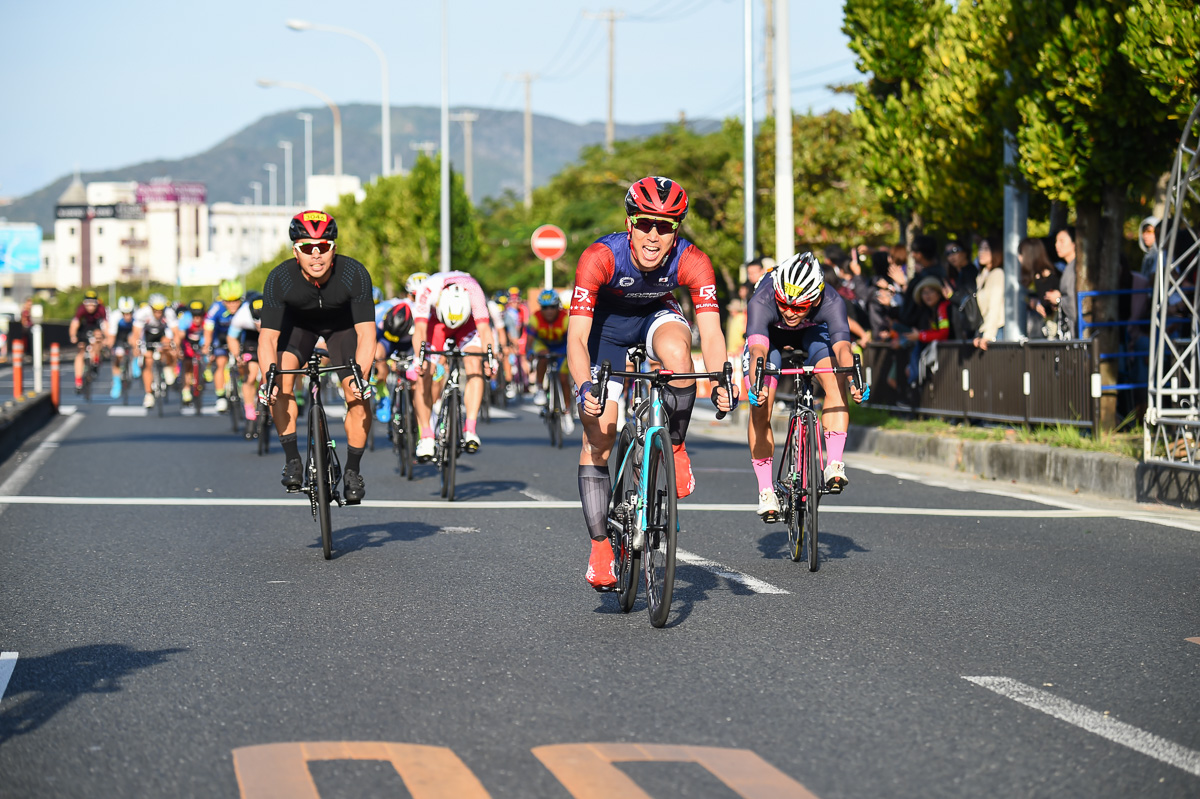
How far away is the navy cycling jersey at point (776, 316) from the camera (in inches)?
344

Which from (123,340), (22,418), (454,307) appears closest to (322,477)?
(454,307)

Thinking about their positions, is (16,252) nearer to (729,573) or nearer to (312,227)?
(312,227)

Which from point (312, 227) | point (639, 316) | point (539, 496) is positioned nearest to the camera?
point (639, 316)

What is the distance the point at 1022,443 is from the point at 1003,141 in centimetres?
432

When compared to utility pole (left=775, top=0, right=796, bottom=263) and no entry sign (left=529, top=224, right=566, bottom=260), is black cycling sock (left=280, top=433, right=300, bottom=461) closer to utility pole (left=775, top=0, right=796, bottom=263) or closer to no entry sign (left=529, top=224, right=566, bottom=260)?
utility pole (left=775, top=0, right=796, bottom=263)

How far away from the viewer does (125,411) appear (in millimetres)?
25578

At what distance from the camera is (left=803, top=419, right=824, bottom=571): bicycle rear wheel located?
8180 mm

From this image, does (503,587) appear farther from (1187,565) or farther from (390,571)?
(1187,565)

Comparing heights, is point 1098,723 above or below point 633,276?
below

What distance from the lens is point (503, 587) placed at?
25.1ft

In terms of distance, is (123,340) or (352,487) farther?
(123,340)

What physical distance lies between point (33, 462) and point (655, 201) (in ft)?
35.6

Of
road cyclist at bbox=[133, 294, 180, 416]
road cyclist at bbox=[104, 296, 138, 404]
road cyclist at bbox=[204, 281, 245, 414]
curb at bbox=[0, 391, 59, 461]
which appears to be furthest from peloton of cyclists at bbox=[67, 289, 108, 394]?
road cyclist at bbox=[204, 281, 245, 414]

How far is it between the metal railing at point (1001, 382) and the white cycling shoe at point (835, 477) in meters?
5.49
